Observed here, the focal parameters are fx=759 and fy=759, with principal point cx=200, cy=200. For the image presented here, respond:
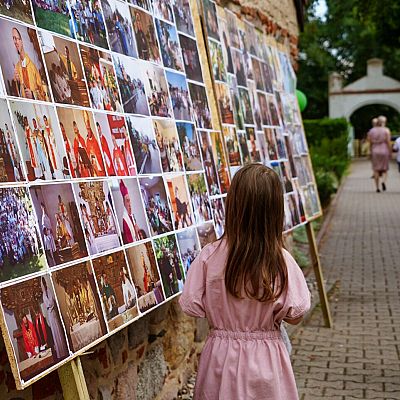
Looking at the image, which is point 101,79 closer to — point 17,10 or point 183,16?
point 17,10

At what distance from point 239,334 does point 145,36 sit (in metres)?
1.43

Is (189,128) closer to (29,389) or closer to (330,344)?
(29,389)

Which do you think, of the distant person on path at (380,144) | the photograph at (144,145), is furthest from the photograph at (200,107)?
the distant person on path at (380,144)

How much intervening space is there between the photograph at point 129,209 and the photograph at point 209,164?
3.14ft

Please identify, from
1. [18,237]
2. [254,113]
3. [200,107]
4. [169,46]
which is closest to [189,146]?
[200,107]

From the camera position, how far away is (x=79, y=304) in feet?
8.07

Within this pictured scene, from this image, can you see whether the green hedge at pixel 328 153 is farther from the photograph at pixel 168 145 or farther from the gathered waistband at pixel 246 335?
the gathered waistband at pixel 246 335

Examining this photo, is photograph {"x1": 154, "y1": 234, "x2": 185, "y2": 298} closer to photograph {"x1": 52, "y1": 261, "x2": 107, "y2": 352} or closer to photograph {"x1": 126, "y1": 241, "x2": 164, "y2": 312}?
photograph {"x1": 126, "y1": 241, "x2": 164, "y2": 312}

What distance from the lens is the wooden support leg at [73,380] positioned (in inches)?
95.1

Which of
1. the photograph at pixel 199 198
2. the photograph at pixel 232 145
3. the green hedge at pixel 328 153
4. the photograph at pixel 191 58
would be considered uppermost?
the photograph at pixel 191 58

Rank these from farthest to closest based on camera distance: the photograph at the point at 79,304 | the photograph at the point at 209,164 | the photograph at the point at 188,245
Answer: the photograph at the point at 209,164, the photograph at the point at 188,245, the photograph at the point at 79,304

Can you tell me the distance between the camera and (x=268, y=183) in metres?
2.74

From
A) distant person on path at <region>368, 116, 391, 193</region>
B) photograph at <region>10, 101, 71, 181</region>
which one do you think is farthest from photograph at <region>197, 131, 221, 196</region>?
distant person on path at <region>368, 116, 391, 193</region>

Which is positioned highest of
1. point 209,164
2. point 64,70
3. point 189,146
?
point 64,70
